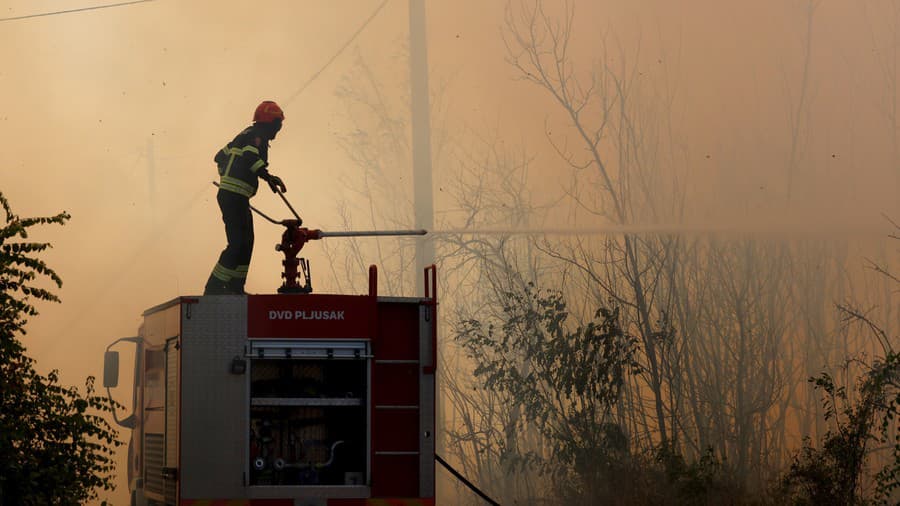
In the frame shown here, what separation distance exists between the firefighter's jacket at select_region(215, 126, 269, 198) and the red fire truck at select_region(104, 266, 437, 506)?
3.16 meters

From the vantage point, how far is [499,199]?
57.1ft

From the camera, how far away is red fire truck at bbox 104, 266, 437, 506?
9.81 m

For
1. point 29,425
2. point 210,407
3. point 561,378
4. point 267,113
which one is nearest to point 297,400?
point 210,407

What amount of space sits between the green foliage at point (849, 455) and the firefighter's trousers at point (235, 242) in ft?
19.0

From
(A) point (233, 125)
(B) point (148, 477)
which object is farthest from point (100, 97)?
(B) point (148, 477)

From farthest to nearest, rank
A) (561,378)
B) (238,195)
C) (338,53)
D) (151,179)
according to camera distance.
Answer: (338,53)
(151,179)
(561,378)
(238,195)

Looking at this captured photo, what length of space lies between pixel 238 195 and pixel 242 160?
0.49m

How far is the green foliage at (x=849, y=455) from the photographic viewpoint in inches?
493

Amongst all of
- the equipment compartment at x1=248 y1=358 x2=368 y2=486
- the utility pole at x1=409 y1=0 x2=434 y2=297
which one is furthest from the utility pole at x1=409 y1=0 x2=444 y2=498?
the equipment compartment at x1=248 y1=358 x2=368 y2=486

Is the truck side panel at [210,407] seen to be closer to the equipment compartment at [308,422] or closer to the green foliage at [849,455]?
the equipment compartment at [308,422]

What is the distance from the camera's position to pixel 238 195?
13.7 metres

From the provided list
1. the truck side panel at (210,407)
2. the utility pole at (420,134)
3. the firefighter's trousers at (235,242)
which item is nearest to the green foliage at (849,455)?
the truck side panel at (210,407)

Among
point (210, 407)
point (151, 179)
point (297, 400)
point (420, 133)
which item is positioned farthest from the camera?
point (420, 133)

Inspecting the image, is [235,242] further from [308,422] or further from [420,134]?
[420,134]
